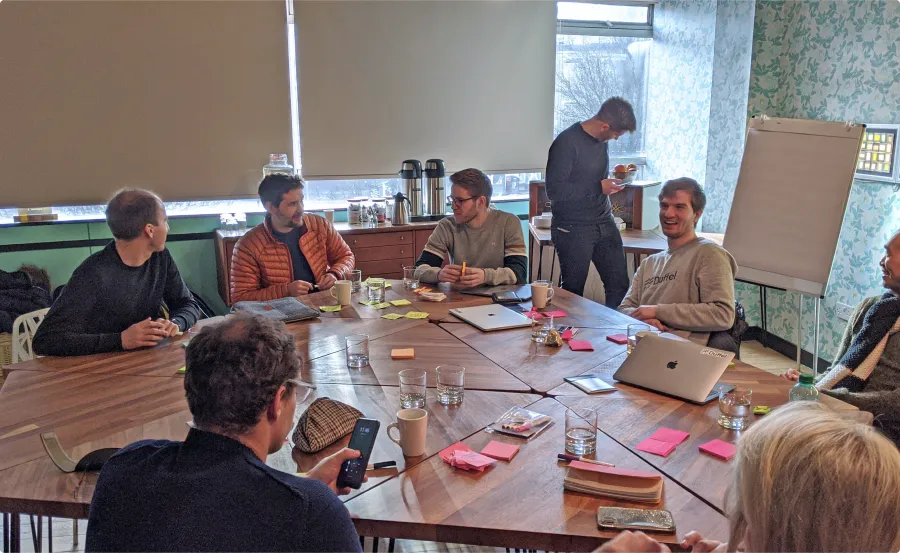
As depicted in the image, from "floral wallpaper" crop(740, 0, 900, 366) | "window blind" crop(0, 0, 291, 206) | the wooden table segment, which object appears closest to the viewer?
the wooden table segment

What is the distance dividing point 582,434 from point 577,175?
263 cm

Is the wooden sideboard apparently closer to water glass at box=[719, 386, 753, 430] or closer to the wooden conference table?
the wooden conference table

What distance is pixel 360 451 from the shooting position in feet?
5.05

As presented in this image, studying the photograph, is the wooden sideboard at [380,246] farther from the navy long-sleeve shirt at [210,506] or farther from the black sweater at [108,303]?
the navy long-sleeve shirt at [210,506]

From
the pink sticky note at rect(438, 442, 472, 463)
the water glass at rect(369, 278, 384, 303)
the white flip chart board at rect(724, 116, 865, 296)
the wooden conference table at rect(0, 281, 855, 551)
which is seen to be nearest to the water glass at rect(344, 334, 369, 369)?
the wooden conference table at rect(0, 281, 855, 551)

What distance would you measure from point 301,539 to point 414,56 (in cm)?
451

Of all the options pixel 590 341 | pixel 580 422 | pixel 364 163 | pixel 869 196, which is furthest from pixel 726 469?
pixel 364 163

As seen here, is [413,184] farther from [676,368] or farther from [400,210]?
[676,368]

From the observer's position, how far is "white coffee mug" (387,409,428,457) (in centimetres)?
158

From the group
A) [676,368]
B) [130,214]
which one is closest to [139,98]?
[130,214]

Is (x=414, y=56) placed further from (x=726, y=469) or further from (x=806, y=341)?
(x=726, y=469)

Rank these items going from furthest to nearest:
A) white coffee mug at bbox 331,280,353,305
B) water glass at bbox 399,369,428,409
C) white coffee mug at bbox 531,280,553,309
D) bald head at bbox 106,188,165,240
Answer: white coffee mug at bbox 331,280,353,305
white coffee mug at bbox 531,280,553,309
bald head at bbox 106,188,165,240
water glass at bbox 399,369,428,409

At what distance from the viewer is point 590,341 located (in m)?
2.42

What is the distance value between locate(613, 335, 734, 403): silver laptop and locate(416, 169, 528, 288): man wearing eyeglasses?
1.27 metres
